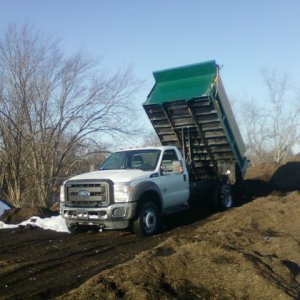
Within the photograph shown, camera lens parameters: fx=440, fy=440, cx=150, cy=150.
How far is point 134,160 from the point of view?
433 inches

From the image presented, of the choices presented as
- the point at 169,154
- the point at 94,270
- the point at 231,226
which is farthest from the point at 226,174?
the point at 94,270

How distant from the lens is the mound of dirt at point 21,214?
12.6 m

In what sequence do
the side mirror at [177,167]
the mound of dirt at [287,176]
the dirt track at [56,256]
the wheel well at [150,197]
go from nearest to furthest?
the dirt track at [56,256]
the wheel well at [150,197]
the side mirror at [177,167]
the mound of dirt at [287,176]

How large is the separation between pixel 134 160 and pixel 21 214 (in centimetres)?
423

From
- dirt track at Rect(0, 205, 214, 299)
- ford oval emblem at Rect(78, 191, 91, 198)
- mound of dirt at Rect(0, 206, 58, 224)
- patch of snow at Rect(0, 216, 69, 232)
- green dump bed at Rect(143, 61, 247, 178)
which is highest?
green dump bed at Rect(143, 61, 247, 178)

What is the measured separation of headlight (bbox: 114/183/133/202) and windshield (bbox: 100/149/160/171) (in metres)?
1.23

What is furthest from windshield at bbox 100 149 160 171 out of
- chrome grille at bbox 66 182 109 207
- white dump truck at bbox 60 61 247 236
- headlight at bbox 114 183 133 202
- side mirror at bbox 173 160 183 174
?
chrome grille at bbox 66 182 109 207

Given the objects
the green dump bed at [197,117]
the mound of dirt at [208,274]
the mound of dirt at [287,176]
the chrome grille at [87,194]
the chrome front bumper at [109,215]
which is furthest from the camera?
the mound of dirt at [287,176]

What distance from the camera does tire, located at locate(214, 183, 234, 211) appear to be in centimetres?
1298

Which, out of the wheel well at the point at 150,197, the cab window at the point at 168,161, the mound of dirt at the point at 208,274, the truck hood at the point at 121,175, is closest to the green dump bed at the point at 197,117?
the cab window at the point at 168,161

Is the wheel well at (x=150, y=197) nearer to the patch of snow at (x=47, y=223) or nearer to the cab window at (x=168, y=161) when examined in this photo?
the cab window at (x=168, y=161)

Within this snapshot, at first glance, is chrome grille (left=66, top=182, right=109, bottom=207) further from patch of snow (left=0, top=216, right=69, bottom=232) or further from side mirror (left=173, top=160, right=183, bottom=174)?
side mirror (left=173, top=160, right=183, bottom=174)

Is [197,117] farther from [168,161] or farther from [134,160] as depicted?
[134,160]

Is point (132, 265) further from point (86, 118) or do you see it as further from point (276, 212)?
point (86, 118)
